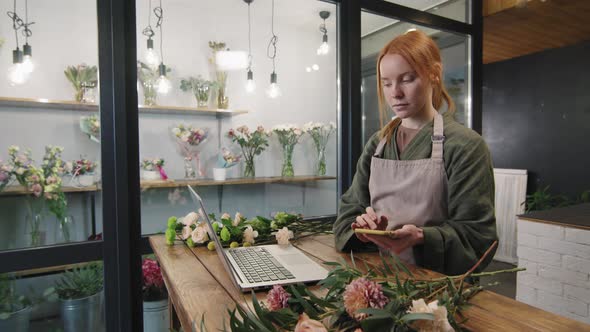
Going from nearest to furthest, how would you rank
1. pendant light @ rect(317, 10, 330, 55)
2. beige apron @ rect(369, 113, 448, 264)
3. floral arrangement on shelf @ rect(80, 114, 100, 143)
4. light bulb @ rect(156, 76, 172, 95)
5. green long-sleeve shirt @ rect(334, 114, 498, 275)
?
green long-sleeve shirt @ rect(334, 114, 498, 275), beige apron @ rect(369, 113, 448, 264), floral arrangement on shelf @ rect(80, 114, 100, 143), light bulb @ rect(156, 76, 172, 95), pendant light @ rect(317, 10, 330, 55)

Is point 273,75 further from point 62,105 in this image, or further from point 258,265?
point 258,265

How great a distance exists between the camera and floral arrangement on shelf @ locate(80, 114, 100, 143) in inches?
68.8

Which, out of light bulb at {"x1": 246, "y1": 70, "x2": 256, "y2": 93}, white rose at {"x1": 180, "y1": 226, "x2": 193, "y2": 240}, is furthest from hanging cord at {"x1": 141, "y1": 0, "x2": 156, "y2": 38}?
white rose at {"x1": 180, "y1": 226, "x2": 193, "y2": 240}

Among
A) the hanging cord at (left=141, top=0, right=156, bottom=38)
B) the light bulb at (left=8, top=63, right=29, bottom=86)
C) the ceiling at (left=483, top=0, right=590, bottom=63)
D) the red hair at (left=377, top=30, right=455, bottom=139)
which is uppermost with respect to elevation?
the ceiling at (left=483, top=0, right=590, bottom=63)

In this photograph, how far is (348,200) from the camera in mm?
1398

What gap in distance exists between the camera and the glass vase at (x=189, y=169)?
219 cm

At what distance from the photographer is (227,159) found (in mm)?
2297

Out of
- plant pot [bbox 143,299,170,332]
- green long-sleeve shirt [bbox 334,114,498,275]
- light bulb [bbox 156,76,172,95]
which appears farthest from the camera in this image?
light bulb [bbox 156,76,172,95]

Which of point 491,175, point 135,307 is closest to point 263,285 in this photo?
point 491,175

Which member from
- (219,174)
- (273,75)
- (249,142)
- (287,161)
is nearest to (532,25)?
(273,75)

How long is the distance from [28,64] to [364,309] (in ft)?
6.17

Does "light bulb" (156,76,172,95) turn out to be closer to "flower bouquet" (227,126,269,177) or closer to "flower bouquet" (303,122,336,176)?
"flower bouquet" (227,126,269,177)

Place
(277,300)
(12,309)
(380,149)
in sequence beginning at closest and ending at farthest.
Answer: (277,300) → (380,149) → (12,309)

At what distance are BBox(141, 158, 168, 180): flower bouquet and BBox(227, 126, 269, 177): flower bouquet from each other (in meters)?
0.46
